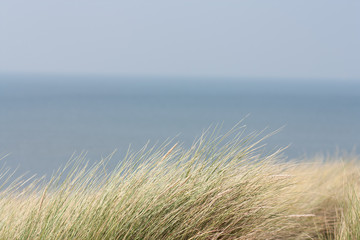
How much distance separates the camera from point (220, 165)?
2445 millimetres

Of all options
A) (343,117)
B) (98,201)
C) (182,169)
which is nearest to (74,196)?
(98,201)

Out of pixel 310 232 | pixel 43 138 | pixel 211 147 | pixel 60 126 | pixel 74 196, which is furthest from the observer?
pixel 60 126

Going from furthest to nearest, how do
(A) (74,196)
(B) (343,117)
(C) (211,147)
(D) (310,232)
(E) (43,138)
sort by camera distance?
1. (B) (343,117)
2. (E) (43,138)
3. (D) (310,232)
4. (C) (211,147)
5. (A) (74,196)

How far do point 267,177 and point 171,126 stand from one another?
153ft

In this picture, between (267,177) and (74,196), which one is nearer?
(74,196)

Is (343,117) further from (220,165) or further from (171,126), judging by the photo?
(220,165)

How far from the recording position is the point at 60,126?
151ft

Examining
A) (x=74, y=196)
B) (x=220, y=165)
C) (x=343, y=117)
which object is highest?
(x=343, y=117)

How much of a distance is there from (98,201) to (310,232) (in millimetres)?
1633

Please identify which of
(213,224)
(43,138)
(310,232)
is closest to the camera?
(213,224)

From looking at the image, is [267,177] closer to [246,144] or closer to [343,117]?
[246,144]

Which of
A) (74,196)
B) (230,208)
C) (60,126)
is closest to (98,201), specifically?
(74,196)

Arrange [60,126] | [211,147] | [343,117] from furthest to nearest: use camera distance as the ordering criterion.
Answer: [343,117] < [60,126] < [211,147]

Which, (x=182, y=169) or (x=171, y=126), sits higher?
(x=171, y=126)
